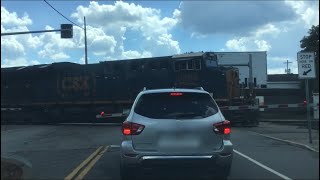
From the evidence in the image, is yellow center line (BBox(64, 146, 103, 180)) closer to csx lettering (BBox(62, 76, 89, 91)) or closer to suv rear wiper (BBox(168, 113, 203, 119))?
suv rear wiper (BBox(168, 113, 203, 119))

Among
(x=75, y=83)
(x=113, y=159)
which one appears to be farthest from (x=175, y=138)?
(x=75, y=83)

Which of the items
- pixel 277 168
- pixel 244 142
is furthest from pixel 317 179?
pixel 244 142

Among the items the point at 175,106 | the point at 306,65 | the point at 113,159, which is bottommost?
the point at 113,159

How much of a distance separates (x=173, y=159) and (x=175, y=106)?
998 millimetres

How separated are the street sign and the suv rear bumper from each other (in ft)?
30.8

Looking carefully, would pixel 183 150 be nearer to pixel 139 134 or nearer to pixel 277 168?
pixel 139 134

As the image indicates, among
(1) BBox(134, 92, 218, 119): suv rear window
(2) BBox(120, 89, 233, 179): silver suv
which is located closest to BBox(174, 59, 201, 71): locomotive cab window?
(1) BBox(134, 92, 218, 119): suv rear window

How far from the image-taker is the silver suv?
9039 mm

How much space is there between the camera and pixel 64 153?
51.8 feet

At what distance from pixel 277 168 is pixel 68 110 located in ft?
81.2

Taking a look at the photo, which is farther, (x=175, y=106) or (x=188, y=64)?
(x=188, y=64)

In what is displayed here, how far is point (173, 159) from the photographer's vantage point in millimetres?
8992

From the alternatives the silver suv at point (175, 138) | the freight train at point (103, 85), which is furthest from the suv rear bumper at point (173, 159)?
the freight train at point (103, 85)

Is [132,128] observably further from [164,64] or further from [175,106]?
[164,64]
